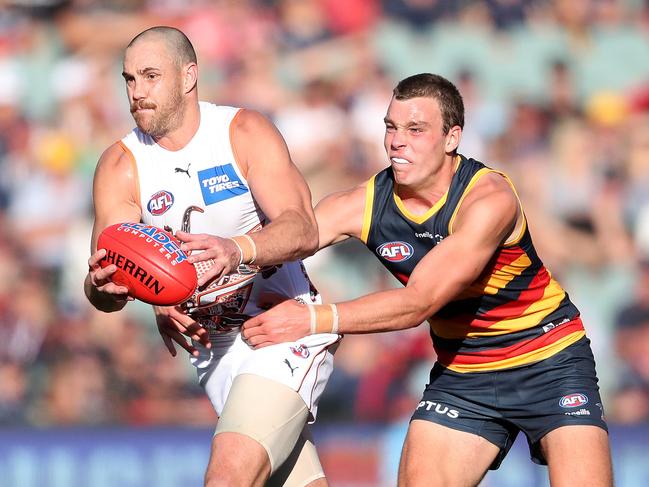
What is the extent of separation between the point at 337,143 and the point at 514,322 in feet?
16.6

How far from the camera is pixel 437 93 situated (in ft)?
17.8

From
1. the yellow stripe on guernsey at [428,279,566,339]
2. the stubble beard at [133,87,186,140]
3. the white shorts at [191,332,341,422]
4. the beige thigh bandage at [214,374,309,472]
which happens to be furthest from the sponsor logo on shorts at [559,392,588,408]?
the stubble beard at [133,87,186,140]

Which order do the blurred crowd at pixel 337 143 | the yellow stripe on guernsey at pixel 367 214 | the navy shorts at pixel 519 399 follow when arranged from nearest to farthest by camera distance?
the navy shorts at pixel 519 399 < the yellow stripe on guernsey at pixel 367 214 < the blurred crowd at pixel 337 143

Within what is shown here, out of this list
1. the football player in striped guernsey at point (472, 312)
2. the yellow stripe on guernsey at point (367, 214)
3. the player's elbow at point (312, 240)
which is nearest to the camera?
the player's elbow at point (312, 240)

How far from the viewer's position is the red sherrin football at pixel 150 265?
4.54m

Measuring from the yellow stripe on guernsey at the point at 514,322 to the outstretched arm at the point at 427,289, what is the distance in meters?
0.47

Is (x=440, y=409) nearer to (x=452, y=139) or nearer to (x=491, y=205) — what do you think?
(x=491, y=205)

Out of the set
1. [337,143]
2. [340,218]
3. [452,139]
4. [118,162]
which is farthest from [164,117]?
[337,143]

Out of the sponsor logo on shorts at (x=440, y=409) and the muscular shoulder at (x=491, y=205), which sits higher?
the muscular shoulder at (x=491, y=205)

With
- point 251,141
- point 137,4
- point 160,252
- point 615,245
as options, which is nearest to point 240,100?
point 137,4

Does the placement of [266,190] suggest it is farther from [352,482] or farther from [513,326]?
[352,482]

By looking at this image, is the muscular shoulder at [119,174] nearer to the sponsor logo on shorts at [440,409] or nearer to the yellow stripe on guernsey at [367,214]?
the yellow stripe on guernsey at [367,214]

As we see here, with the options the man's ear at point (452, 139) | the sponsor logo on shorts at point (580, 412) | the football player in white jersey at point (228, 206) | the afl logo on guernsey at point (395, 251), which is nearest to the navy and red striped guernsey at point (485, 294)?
the afl logo on guernsey at point (395, 251)

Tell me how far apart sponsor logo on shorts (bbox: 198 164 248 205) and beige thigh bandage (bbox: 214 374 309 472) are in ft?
2.97
